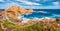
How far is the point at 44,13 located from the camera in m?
1.51

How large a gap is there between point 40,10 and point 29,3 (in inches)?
5.6

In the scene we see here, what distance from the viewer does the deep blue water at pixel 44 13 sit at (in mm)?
1506

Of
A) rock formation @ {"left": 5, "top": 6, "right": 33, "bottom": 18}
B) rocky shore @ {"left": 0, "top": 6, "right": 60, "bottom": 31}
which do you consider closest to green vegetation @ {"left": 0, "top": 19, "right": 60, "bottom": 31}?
rocky shore @ {"left": 0, "top": 6, "right": 60, "bottom": 31}

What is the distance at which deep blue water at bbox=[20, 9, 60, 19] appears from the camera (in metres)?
1.51

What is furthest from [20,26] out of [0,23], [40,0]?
[40,0]

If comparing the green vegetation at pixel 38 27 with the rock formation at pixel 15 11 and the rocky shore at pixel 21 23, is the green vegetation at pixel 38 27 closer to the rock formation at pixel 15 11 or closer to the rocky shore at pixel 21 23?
the rocky shore at pixel 21 23

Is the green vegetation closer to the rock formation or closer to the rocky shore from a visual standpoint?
the rocky shore

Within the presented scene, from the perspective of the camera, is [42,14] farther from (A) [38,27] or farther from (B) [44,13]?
(A) [38,27]

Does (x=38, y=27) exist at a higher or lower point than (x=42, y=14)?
lower

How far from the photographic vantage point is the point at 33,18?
4.93 feet

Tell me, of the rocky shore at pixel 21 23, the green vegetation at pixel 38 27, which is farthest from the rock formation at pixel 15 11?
the green vegetation at pixel 38 27

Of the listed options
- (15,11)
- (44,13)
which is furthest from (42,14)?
(15,11)

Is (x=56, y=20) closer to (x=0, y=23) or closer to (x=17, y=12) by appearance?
(x=17, y=12)

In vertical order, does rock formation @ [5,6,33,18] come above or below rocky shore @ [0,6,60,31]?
above
